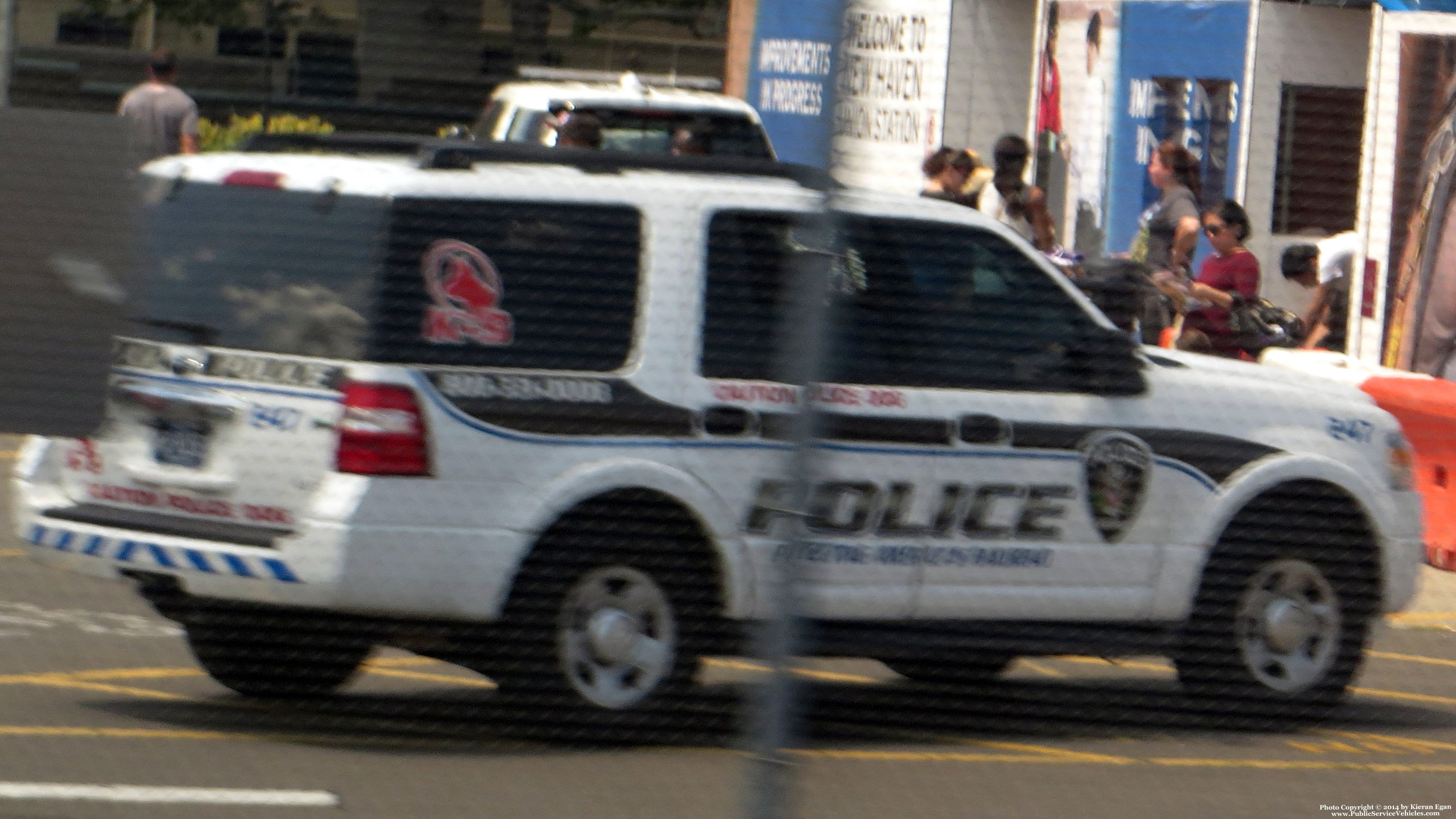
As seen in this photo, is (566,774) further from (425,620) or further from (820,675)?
(820,675)

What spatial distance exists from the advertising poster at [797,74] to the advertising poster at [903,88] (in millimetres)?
371

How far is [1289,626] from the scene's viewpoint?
6.76 m

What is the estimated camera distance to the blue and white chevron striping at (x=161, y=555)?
18.3ft

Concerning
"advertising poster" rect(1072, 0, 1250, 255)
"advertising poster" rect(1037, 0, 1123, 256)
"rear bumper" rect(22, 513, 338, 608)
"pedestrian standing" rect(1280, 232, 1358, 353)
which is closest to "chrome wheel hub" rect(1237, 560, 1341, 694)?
"rear bumper" rect(22, 513, 338, 608)

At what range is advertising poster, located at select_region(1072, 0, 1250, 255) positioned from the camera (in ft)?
35.9

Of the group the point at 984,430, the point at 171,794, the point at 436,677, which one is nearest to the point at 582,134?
the point at 436,677

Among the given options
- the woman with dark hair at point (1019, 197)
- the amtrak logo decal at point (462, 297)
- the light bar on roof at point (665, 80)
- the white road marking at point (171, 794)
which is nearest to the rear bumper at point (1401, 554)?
the woman with dark hair at point (1019, 197)

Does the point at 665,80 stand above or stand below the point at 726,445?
above

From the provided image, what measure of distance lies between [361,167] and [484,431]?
759mm

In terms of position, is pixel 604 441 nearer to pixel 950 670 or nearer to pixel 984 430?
pixel 984 430

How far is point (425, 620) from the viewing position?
225 inches

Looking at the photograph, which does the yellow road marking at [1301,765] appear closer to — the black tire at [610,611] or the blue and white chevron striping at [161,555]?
the black tire at [610,611]

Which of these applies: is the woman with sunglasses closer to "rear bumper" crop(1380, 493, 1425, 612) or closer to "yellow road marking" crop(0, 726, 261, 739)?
"rear bumper" crop(1380, 493, 1425, 612)

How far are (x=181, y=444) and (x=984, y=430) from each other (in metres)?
2.14
